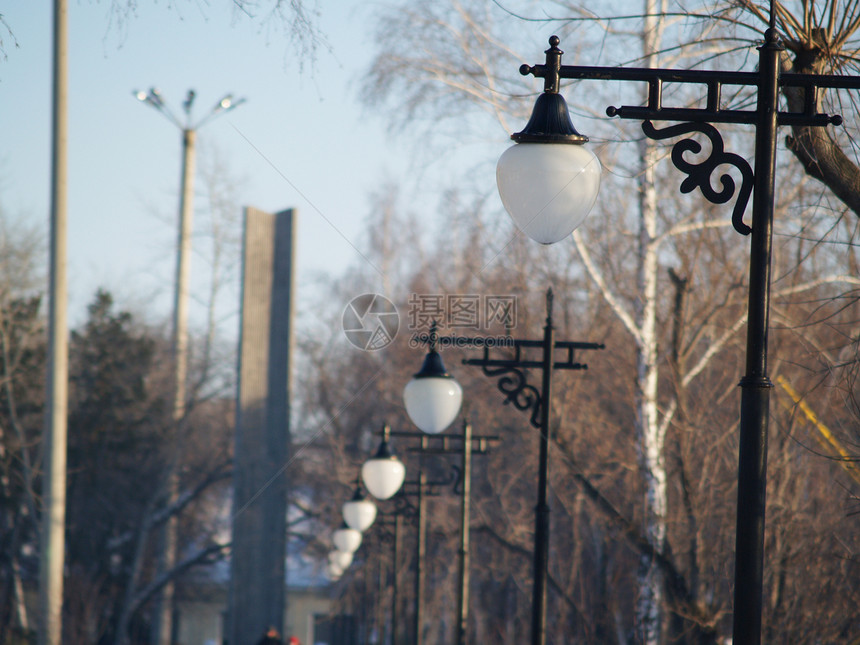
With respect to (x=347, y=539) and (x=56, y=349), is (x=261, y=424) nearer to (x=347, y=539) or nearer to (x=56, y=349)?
(x=347, y=539)

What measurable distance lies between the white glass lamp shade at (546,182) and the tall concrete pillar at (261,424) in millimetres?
20036

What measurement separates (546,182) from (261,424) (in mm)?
20655

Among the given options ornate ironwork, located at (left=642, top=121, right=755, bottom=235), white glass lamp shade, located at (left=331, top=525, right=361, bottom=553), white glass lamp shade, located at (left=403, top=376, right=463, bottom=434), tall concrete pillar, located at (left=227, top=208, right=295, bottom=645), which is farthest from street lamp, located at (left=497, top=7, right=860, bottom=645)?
tall concrete pillar, located at (left=227, top=208, right=295, bottom=645)

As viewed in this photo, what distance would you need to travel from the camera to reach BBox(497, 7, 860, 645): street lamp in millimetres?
3295

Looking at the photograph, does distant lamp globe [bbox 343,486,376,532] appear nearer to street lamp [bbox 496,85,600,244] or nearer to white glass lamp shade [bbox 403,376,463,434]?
white glass lamp shade [bbox 403,376,463,434]

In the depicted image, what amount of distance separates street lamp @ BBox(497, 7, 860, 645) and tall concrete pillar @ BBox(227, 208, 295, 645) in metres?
20.3

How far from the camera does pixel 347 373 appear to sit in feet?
106

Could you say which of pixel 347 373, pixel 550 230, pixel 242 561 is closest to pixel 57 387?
pixel 550 230

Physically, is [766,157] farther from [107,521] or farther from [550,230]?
[107,521]

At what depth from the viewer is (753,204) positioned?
3395 millimetres

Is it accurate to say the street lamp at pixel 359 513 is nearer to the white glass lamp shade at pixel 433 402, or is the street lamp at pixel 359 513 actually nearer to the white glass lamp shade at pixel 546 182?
the white glass lamp shade at pixel 433 402

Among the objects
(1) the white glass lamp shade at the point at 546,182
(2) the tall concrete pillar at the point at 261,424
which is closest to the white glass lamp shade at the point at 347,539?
(2) the tall concrete pillar at the point at 261,424

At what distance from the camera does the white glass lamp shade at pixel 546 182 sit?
3594 mm

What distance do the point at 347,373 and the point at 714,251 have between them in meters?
22.0
